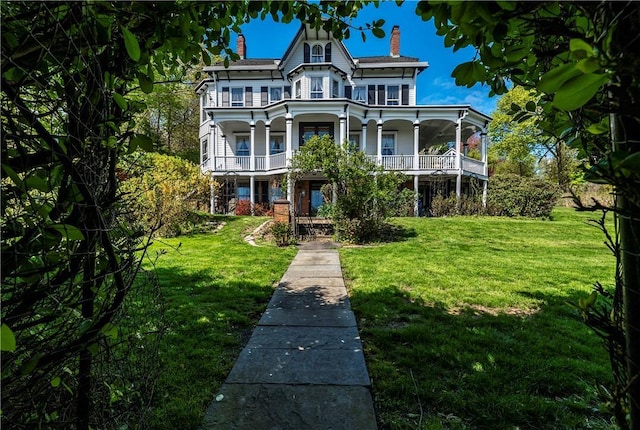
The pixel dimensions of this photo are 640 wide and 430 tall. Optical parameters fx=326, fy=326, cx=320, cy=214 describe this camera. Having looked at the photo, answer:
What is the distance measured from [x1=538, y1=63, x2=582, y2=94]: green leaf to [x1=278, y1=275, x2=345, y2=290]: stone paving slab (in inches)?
219

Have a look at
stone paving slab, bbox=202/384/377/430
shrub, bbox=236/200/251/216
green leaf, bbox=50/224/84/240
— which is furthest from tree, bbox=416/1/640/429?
shrub, bbox=236/200/251/216

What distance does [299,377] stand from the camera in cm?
285

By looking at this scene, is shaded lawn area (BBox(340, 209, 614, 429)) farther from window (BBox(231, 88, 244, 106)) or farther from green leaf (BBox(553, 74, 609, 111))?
window (BBox(231, 88, 244, 106))

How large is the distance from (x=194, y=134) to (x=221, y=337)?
3246cm

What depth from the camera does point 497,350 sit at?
3.45m

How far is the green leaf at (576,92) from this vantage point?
2.03 feet

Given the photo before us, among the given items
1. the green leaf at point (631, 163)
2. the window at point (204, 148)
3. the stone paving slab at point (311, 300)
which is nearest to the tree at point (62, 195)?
the green leaf at point (631, 163)

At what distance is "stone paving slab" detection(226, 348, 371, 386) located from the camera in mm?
2814

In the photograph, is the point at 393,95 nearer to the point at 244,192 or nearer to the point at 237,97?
the point at 237,97

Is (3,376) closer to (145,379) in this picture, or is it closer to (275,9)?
(145,379)

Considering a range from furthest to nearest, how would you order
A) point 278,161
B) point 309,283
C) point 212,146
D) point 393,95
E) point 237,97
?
1. point 237,97
2. point 393,95
3. point 212,146
4. point 278,161
5. point 309,283

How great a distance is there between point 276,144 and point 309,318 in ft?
62.3

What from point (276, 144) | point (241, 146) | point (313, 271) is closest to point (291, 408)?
point (313, 271)

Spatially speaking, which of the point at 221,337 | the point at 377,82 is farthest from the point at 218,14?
the point at 377,82
